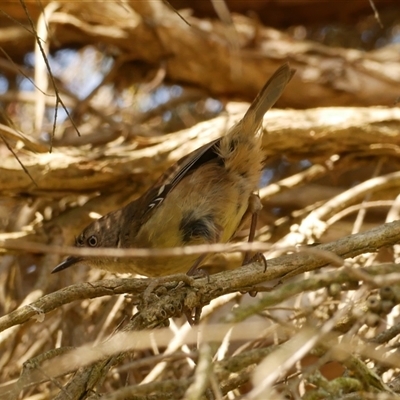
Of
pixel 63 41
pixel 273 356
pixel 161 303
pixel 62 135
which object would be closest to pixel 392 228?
pixel 161 303

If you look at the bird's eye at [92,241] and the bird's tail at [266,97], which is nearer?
the bird's tail at [266,97]

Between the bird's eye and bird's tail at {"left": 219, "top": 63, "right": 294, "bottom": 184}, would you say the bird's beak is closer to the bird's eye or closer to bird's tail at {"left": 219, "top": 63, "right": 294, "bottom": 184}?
the bird's eye

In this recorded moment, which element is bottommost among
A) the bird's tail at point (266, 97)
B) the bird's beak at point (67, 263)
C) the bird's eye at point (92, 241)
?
the bird's eye at point (92, 241)

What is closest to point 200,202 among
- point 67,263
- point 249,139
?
point 249,139

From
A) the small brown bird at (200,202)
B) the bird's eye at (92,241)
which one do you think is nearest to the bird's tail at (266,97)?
the small brown bird at (200,202)

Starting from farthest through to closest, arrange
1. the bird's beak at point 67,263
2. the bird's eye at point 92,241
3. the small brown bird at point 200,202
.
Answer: the bird's eye at point 92,241, the bird's beak at point 67,263, the small brown bird at point 200,202

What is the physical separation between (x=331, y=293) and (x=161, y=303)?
71 cm

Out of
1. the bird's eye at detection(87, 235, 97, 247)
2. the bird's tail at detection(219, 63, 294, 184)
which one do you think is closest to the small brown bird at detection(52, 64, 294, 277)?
the bird's tail at detection(219, 63, 294, 184)

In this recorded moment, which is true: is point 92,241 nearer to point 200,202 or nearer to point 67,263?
point 67,263

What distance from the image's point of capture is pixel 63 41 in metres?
6.47

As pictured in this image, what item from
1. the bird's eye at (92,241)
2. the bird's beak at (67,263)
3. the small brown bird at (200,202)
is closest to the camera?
the small brown bird at (200,202)

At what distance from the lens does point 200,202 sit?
436cm

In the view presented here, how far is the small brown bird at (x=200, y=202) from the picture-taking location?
4.25 m

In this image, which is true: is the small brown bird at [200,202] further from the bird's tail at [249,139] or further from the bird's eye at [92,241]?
the bird's eye at [92,241]
